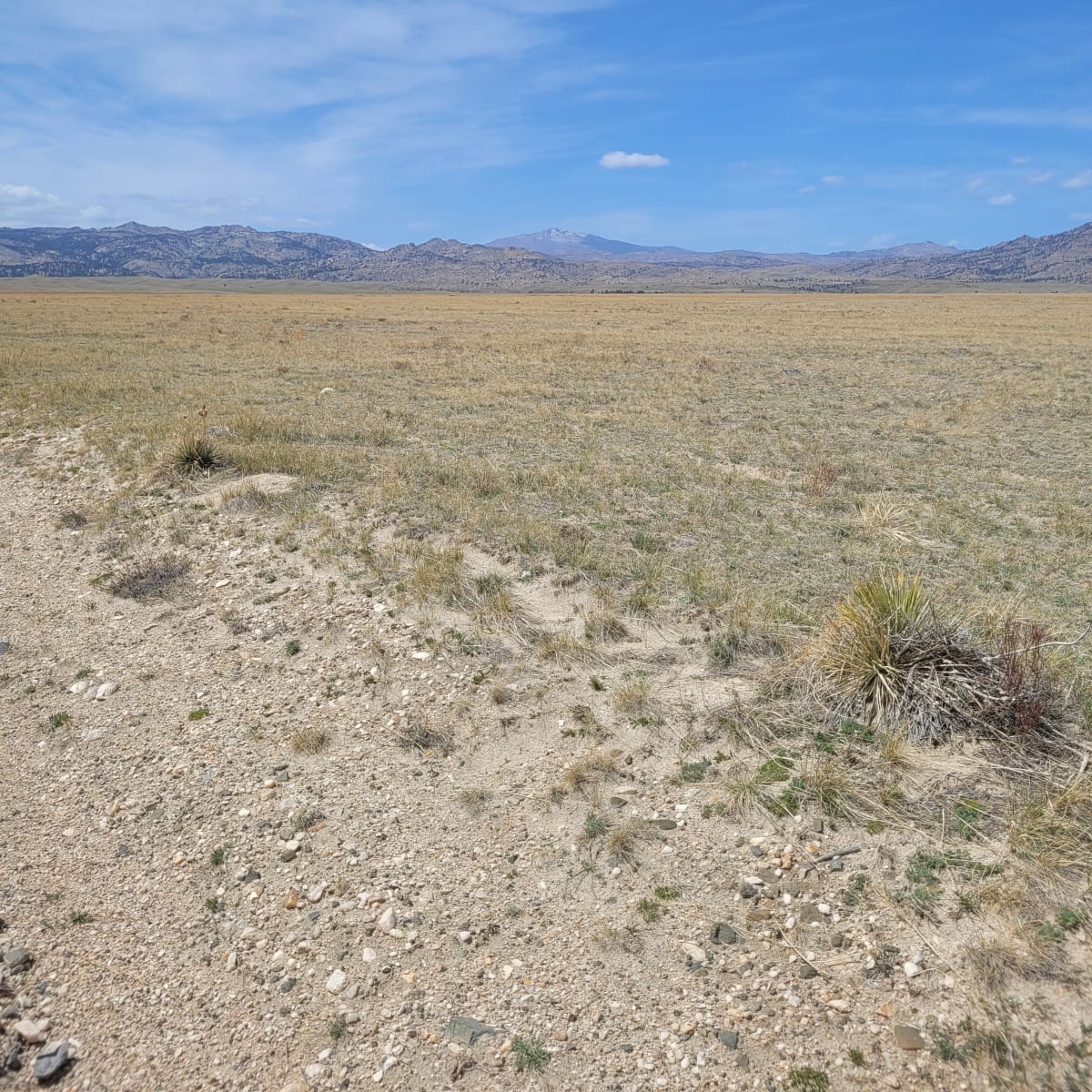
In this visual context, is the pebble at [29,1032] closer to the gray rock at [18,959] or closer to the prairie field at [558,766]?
the prairie field at [558,766]

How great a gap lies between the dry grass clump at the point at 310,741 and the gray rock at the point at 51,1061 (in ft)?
7.67

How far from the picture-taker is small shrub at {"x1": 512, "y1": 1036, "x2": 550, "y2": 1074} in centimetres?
357

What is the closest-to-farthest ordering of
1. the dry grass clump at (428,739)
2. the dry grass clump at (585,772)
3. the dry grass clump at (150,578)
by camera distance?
the dry grass clump at (585,772), the dry grass clump at (428,739), the dry grass clump at (150,578)

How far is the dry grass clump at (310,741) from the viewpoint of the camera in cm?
590

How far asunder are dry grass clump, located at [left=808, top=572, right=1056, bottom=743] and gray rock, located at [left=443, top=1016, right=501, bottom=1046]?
3381 millimetres

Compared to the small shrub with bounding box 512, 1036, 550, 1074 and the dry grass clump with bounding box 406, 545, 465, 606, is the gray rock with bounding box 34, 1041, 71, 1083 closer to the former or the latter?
the small shrub with bounding box 512, 1036, 550, 1074

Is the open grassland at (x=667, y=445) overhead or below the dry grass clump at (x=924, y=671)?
below

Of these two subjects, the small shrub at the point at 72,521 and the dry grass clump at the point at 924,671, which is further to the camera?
the small shrub at the point at 72,521

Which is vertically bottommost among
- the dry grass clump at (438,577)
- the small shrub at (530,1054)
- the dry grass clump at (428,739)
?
the small shrub at (530,1054)

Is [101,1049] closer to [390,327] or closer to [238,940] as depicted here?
[238,940]

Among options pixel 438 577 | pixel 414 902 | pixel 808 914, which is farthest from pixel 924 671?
pixel 438 577

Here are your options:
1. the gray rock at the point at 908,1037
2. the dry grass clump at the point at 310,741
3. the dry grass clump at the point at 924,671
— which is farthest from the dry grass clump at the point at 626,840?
the dry grass clump at the point at 310,741

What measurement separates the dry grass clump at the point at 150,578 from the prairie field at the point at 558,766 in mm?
48

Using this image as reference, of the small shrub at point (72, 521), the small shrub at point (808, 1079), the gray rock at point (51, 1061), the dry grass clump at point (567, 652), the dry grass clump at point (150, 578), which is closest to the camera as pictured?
the small shrub at point (808, 1079)
